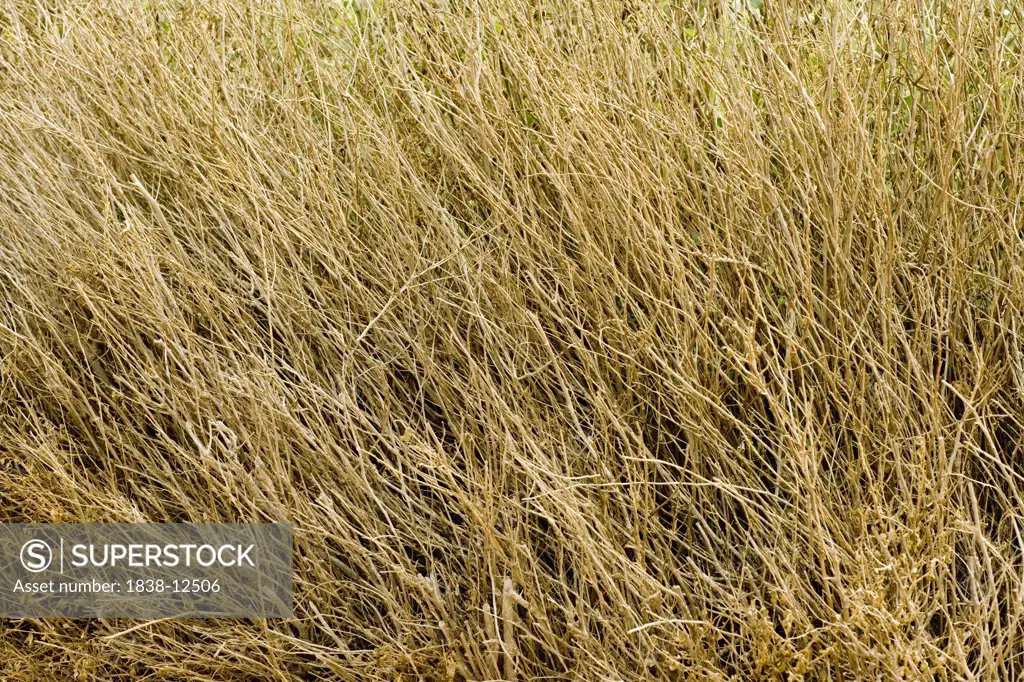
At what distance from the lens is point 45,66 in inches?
110

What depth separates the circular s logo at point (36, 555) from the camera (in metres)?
2.16

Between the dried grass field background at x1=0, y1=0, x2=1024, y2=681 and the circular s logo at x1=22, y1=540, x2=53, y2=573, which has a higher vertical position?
the dried grass field background at x1=0, y1=0, x2=1024, y2=681

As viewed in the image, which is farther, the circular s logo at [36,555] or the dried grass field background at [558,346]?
the circular s logo at [36,555]

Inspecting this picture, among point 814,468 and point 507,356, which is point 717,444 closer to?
point 814,468

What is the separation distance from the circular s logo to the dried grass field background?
102 millimetres

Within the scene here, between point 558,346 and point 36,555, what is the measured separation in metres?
1.31

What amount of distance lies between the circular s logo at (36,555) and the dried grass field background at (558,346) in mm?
102

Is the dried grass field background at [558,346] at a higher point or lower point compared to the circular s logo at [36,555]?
higher

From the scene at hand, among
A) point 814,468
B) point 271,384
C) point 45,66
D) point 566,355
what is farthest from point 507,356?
point 45,66

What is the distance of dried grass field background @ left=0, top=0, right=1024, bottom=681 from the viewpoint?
1.87 metres

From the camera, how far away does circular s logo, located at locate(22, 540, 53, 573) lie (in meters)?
2.16

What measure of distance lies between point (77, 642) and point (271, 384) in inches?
27.3

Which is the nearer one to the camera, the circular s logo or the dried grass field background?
the dried grass field background

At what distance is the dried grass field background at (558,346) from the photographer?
187 cm
